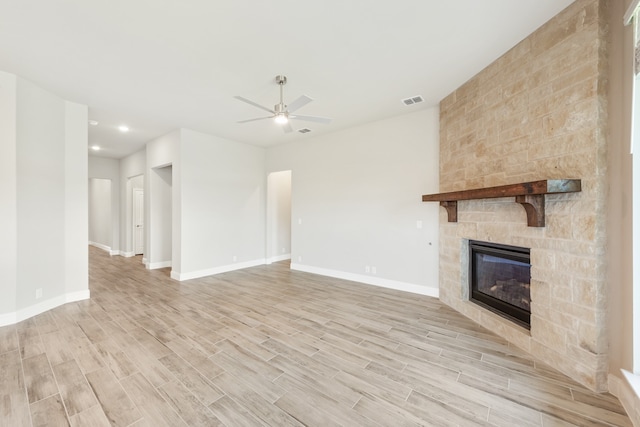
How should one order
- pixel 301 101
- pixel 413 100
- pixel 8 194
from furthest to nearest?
1. pixel 413 100
2. pixel 8 194
3. pixel 301 101

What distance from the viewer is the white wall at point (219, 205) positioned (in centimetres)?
516

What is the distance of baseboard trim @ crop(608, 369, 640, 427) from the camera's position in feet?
5.41

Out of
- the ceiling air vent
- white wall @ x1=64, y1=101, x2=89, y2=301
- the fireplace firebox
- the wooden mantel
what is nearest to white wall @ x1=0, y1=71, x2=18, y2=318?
white wall @ x1=64, y1=101, x2=89, y2=301

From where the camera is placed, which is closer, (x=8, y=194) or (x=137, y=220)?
(x=8, y=194)

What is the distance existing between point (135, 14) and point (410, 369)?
3.89 m

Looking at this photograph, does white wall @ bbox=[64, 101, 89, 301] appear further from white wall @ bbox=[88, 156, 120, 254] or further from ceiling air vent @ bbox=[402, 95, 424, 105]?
ceiling air vent @ bbox=[402, 95, 424, 105]

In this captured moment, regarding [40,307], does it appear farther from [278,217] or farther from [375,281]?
[375,281]

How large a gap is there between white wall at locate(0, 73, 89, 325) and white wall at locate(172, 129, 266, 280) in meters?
1.53

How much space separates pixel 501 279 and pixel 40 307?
241 inches

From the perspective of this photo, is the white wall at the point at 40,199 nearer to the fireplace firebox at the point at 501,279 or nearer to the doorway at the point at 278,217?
the doorway at the point at 278,217

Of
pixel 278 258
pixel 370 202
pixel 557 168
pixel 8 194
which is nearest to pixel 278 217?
pixel 278 258

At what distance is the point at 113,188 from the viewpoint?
7906 millimetres

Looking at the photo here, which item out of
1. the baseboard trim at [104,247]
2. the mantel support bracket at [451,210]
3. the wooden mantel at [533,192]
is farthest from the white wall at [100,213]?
the wooden mantel at [533,192]

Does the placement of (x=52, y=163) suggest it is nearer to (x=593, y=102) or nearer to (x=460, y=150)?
(x=460, y=150)
